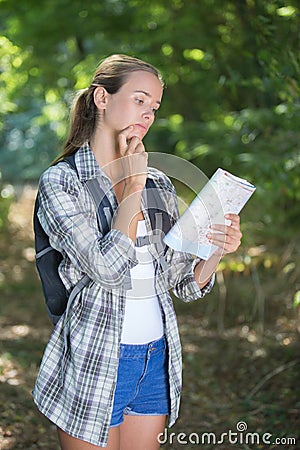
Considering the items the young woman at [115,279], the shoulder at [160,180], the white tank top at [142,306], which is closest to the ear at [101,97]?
the young woman at [115,279]

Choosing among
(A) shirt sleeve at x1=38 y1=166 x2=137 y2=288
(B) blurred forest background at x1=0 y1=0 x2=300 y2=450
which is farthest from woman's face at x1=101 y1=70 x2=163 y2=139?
(B) blurred forest background at x1=0 y1=0 x2=300 y2=450

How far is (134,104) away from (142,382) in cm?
94

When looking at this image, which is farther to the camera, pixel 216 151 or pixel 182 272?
pixel 216 151

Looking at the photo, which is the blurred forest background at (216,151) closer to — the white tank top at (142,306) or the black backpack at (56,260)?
the white tank top at (142,306)

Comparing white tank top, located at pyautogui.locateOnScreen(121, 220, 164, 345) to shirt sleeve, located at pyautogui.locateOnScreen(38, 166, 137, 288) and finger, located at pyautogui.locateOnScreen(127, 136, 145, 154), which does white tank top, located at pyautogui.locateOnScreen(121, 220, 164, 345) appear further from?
finger, located at pyautogui.locateOnScreen(127, 136, 145, 154)

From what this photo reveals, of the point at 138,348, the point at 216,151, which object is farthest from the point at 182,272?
the point at 216,151

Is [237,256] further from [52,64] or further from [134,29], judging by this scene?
[52,64]

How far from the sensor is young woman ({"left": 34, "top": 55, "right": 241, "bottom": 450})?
2.11 metres

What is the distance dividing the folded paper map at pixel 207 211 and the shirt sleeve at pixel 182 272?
0.07m

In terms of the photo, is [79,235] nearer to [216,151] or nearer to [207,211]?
[207,211]

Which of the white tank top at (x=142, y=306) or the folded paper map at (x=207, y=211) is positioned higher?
the folded paper map at (x=207, y=211)

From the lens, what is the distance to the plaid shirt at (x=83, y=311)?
6.76ft

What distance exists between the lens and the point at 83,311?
2154mm

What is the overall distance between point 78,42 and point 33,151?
26.3 feet
